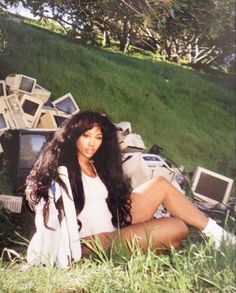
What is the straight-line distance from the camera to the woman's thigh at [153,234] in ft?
7.89

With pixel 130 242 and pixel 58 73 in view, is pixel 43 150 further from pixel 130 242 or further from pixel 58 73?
pixel 130 242

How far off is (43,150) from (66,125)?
129mm

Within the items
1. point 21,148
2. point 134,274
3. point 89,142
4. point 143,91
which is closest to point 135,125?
point 143,91

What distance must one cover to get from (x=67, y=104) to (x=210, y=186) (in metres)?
0.74

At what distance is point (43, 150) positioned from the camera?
2.35 m

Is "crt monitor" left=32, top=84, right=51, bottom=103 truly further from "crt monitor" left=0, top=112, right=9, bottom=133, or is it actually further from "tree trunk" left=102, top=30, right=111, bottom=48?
"tree trunk" left=102, top=30, right=111, bottom=48

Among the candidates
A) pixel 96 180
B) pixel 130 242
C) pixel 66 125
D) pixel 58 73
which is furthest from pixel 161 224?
pixel 58 73

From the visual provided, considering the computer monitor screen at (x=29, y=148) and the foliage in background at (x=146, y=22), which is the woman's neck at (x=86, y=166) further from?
the foliage in background at (x=146, y=22)

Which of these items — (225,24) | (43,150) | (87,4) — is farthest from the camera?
(225,24)

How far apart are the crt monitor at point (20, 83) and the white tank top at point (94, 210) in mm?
396

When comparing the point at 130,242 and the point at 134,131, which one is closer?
the point at 130,242

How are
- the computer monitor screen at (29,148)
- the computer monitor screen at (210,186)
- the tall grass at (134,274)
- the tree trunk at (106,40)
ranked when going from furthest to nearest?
1. the computer monitor screen at (210,186)
2. the tree trunk at (106,40)
3. the computer monitor screen at (29,148)
4. the tall grass at (134,274)

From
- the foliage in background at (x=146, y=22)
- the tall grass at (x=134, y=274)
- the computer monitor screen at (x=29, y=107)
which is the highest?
the foliage in background at (x=146, y=22)

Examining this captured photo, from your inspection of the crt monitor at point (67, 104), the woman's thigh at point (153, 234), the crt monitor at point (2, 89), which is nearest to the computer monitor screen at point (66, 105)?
the crt monitor at point (67, 104)
